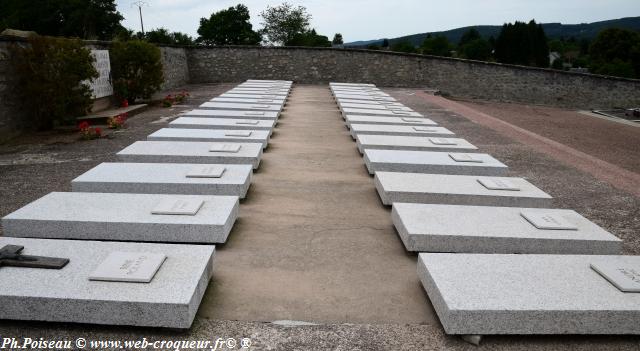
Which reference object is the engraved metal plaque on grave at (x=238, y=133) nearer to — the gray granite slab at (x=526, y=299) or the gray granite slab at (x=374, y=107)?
the gray granite slab at (x=374, y=107)

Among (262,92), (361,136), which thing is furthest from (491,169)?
(262,92)

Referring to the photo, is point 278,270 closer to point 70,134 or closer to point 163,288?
point 163,288

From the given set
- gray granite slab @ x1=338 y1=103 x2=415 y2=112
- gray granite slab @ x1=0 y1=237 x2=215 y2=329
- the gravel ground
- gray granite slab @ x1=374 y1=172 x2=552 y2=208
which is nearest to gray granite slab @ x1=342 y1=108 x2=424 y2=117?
gray granite slab @ x1=338 y1=103 x2=415 y2=112

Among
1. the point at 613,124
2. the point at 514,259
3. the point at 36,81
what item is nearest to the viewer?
the point at 514,259

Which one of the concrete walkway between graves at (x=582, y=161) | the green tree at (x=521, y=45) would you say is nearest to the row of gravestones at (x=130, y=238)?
the concrete walkway between graves at (x=582, y=161)

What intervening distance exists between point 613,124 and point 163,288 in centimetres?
1909

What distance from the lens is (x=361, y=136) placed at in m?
7.13

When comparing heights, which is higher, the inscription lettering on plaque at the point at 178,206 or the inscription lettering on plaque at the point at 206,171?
the inscription lettering on plaque at the point at 206,171

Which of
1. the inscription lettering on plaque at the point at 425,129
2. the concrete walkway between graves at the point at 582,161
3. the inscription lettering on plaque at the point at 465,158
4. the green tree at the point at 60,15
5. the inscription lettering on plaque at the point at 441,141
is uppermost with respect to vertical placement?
the green tree at the point at 60,15

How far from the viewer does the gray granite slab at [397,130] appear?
7578mm

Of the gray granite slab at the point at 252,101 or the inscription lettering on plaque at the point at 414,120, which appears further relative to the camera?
the gray granite slab at the point at 252,101

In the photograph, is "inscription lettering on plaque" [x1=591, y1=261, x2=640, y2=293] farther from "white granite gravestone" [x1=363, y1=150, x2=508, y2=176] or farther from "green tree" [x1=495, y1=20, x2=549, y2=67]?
"green tree" [x1=495, y1=20, x2=549, y2=67]

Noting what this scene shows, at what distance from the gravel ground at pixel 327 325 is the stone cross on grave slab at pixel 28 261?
0.34 m

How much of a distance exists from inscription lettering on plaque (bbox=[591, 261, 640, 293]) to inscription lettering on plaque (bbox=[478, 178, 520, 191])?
1.67 meters
